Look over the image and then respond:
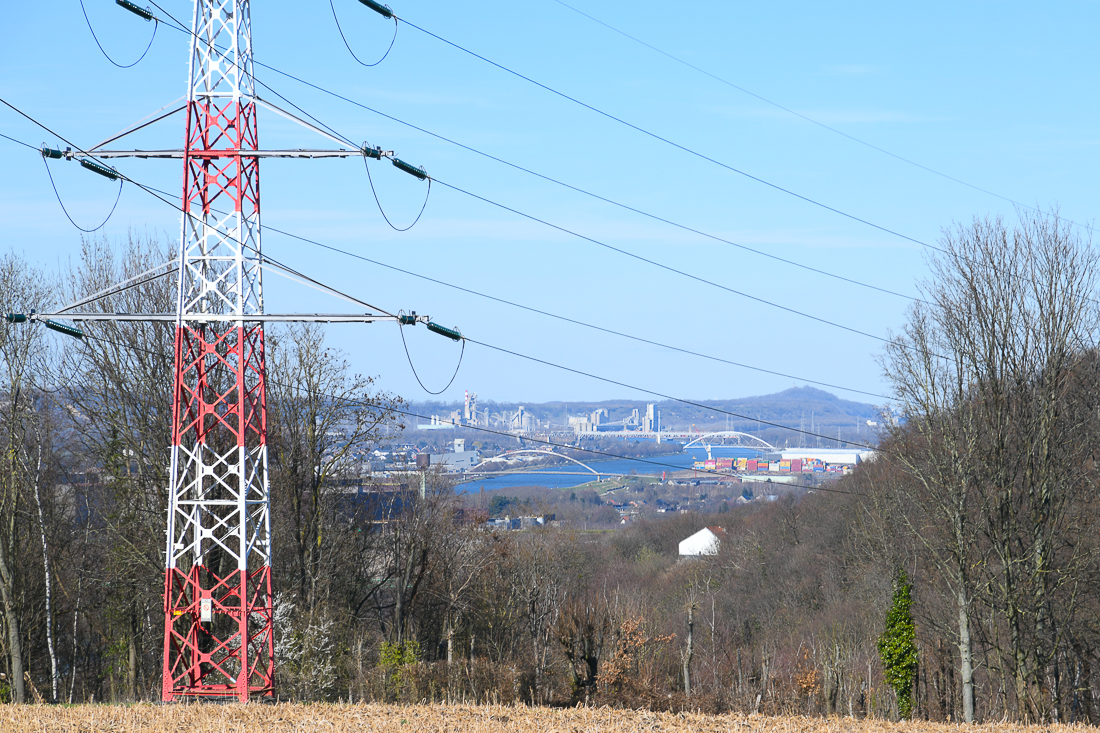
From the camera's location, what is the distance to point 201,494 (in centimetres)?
1780

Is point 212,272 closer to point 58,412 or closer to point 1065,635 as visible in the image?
point 58,412

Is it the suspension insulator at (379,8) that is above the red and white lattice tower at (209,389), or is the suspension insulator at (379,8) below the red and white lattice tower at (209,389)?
above

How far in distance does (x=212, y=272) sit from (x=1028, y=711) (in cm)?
2670

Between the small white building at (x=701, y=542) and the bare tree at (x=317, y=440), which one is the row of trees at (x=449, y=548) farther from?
the small white building at (x=701, y=542)

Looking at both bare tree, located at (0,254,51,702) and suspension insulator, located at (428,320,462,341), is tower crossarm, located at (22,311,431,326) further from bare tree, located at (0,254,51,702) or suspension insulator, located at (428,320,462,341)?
bare tree, located at (0,254,51,702)

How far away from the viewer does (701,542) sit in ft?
355

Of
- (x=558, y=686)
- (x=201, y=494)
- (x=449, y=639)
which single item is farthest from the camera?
(x=449, y=639)

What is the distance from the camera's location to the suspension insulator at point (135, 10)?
727 inches

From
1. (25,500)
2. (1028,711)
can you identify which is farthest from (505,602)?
(1028,711)

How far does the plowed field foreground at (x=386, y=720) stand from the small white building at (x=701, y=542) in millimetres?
87253

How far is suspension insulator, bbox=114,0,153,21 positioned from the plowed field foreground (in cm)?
1245

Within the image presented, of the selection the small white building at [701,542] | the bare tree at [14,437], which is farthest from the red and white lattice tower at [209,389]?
the small white building at [701,542]

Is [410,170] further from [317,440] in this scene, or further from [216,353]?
[317,440]

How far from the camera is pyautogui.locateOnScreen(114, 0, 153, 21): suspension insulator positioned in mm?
18469
